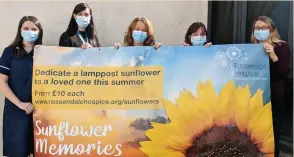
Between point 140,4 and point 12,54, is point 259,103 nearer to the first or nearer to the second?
point 140,4

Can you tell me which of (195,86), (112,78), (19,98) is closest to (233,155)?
(195,86)

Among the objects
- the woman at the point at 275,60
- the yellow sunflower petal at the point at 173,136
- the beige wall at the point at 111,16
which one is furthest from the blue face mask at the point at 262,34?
the beige wall at the point at 111,16

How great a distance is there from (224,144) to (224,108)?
0.31 m

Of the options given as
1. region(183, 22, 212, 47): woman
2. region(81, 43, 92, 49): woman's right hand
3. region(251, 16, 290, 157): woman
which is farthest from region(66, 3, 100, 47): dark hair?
region(251, 16, 290, 157): woman

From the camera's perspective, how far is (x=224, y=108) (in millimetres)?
3189

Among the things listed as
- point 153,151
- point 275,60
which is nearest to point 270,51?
point 275,60

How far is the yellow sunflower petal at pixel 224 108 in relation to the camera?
10.5 feet

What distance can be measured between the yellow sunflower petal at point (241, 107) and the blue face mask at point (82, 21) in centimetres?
145

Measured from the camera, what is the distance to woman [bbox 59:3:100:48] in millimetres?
3414

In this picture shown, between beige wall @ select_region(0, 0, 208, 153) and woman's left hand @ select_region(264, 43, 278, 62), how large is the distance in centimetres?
138

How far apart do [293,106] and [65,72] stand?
89.4 inches

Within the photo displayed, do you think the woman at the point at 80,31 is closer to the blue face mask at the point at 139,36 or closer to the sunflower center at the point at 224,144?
the blue face mask at the point at 139,36

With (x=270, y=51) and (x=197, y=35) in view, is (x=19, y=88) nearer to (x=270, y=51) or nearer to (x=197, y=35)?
(x=197, y=35)

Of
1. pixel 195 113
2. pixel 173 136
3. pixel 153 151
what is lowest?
pixel 153 151
